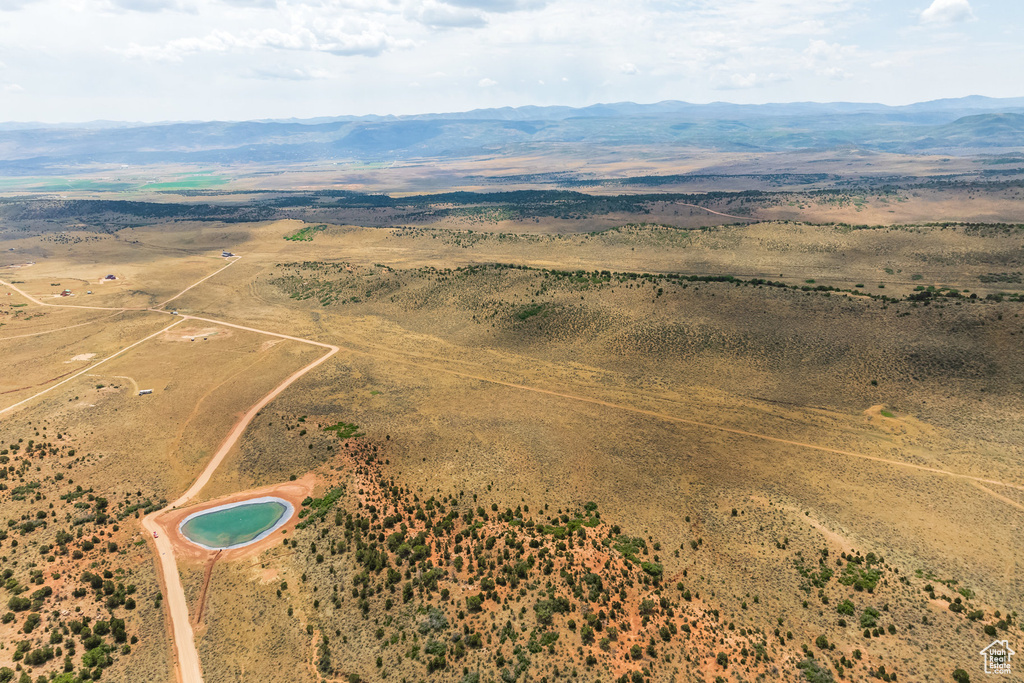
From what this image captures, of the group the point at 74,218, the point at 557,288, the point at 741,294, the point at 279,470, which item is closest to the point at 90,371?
the point at 279,470

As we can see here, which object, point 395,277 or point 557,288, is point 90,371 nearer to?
point 395,277

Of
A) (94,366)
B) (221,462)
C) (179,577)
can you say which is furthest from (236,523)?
(94,366)

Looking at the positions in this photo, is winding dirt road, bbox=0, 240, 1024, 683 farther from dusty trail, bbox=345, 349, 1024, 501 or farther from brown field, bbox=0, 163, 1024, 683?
brown field, bbox=0, 163, 1024, 683

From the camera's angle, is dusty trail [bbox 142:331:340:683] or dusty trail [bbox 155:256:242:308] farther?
dusty trail [bbox 155:256:242:308]

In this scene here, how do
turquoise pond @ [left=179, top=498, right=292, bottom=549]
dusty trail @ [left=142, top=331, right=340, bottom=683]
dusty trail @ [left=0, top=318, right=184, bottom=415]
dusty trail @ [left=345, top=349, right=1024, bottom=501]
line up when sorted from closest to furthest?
dusty trail @ [left=142, top=331, right=340, bottom=683] → turquoise pond @ [left=179, top=498, right=292, bottom=549] → dusty trail @ [left=345, top=349, right=1024, bottom=501] → dusty trail @ [left=0, top=318, right=184, bottom=415]

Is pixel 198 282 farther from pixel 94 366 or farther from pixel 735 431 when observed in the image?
pixel 735 431

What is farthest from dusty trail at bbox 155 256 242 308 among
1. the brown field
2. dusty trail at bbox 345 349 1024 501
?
dusty trail at bbox 345 349 1024 501

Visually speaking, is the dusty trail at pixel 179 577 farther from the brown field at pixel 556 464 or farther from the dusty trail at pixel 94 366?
the dusty trail at pixel 94 366
